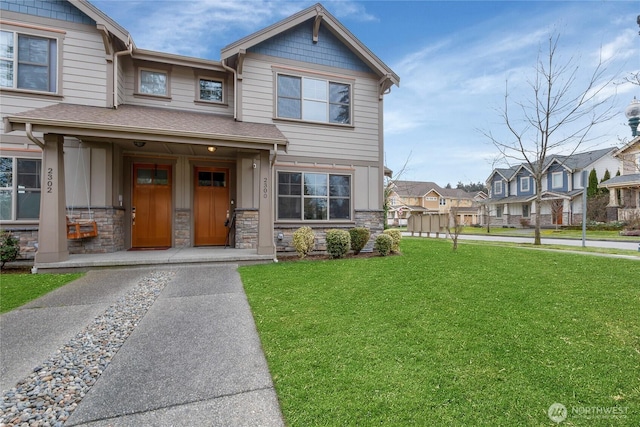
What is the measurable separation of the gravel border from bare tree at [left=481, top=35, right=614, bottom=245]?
14.9m

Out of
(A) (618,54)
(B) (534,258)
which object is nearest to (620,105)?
(A) (618,54)

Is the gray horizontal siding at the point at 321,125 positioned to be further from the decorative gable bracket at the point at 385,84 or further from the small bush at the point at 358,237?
the small bush at the point at 358,237

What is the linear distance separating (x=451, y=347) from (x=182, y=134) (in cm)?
669

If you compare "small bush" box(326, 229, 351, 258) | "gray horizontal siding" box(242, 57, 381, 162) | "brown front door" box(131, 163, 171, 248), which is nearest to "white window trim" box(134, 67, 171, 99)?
"brown front door" box(131, 163, 171, 248)

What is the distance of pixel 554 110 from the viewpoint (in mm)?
12820

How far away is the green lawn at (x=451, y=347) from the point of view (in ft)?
6.83

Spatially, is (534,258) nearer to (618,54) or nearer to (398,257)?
(398,257)

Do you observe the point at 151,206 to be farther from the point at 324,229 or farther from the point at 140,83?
the point at 324,229

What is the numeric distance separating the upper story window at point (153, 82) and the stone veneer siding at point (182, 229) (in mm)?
3622

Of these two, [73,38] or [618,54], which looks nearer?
[73,38]

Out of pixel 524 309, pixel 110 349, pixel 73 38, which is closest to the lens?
pixel 110 349

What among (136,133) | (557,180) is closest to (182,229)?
(136,133)

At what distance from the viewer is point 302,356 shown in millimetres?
2795

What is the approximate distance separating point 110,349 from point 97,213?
5824 mm
